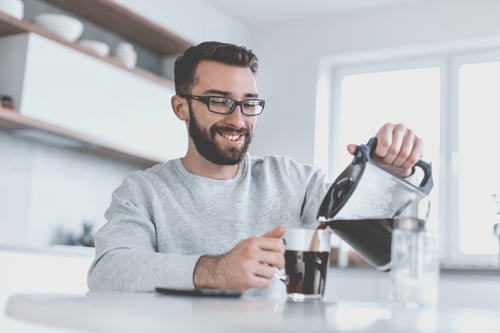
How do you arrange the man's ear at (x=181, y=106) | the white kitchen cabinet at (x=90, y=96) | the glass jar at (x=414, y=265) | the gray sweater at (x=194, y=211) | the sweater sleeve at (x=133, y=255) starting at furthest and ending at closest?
the white kitchen cabinet at (x=90, y=96) → the man's ear at (x=181, y=106) → the gray sweater at (x=194, y=211) → the sweater sleeve at (x=133, y=255) → the glass jar at (x=414, y=265)

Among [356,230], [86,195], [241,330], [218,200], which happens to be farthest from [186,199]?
[86,195]

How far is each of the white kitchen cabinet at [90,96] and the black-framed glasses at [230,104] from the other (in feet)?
5.83

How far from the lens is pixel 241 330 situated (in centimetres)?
60

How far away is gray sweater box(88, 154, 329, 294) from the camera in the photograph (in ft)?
4.32

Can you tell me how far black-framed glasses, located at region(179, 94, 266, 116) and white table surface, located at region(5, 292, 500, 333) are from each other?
0.87m

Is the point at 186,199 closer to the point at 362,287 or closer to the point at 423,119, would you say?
the point at 362,287

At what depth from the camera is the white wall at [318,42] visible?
429 centimetres

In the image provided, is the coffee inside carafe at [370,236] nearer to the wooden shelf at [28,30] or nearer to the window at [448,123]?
the wooden shelf at [28,30]

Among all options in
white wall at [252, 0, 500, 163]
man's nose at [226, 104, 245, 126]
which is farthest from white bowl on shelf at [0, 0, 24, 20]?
white wall at [252, 0, 500, 163]

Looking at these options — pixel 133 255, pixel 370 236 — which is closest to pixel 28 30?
pixel 133 255

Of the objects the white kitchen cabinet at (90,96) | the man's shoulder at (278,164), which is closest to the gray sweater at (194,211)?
the man's shoulder at (278,164)

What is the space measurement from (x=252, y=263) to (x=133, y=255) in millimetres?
300

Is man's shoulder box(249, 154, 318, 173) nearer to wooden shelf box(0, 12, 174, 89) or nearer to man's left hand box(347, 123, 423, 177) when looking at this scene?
man's left hand box(347, 123, 423, 177)

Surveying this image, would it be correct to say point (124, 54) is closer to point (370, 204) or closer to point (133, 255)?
point (133, 255)
